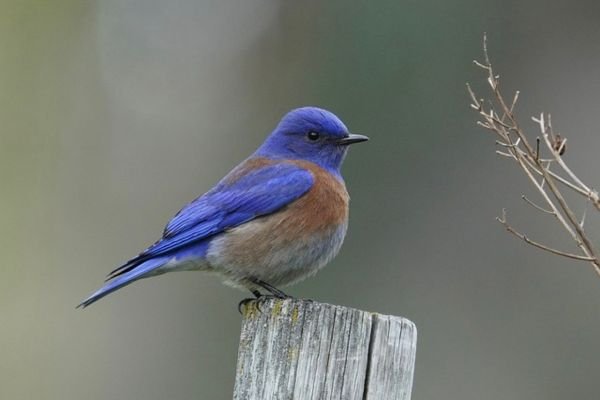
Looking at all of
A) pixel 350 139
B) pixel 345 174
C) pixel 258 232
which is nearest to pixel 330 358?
pixel 258 232

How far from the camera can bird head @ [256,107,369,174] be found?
7.39 m

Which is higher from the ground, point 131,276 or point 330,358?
point 131,276

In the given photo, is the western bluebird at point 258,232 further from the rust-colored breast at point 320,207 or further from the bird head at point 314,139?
the bird head at point 314,139

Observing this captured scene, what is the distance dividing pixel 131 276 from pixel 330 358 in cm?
237

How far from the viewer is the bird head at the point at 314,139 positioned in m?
7.39

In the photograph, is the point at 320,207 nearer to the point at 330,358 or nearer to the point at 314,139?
the point at 314,139

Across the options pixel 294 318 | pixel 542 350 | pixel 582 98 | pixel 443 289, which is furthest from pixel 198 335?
pixel 294 318

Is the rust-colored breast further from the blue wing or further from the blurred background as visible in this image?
the blurred background

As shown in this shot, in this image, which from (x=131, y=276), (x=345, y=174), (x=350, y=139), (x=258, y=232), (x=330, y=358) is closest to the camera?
(x=330, y=358)


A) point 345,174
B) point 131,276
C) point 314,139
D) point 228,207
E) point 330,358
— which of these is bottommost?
point 330,358

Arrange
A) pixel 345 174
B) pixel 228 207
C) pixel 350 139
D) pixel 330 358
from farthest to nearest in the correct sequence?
pixel 345 174, pixel 350 139, pixel 228 207, pixel 330 358

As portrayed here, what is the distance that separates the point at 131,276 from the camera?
21.3 feet

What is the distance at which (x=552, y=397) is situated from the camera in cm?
1088

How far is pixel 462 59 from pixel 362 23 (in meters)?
1.32
